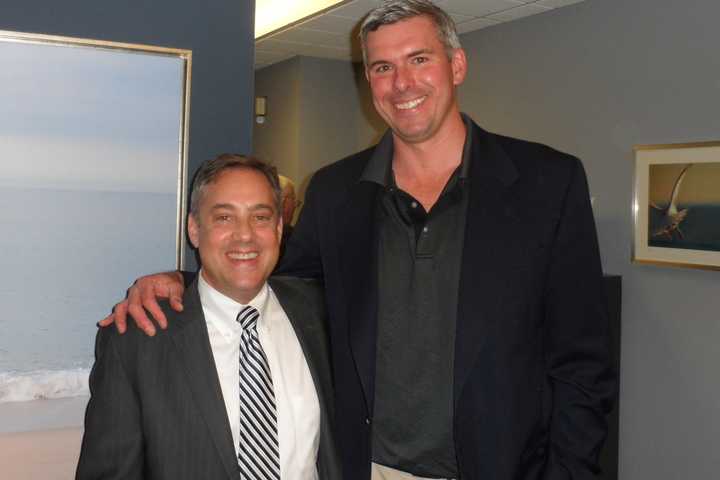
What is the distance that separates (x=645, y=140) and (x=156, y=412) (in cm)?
346

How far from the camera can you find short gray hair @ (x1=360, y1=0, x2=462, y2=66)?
5.35 feet

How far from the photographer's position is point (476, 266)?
4.98ft

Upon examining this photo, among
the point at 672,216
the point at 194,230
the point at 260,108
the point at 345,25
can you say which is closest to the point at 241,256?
the point at 194,230

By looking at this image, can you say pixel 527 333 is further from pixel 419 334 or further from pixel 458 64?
pixel 458 64

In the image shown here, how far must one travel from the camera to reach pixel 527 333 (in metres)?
1.49

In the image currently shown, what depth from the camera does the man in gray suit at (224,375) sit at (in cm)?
151

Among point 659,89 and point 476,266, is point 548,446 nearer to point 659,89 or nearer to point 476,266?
point 476,266

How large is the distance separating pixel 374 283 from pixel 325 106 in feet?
18.6

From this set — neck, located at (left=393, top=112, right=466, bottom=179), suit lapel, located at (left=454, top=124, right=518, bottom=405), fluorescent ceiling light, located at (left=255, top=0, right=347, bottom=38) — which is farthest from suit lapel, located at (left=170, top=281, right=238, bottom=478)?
fluorescent ceiling light, located at (left=255, top=0, right=347, bottom=38)

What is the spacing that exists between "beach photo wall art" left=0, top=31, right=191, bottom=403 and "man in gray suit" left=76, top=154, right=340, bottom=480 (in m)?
0.44

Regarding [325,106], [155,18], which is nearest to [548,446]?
[155,18]

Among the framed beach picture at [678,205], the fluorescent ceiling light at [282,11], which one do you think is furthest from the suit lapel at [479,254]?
the fluorescent ceiling light at [282,11]

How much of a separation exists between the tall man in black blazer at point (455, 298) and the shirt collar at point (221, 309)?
0.09 m

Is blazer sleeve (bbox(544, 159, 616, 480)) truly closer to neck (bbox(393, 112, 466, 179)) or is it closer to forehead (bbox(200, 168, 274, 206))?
neck (bbox(393, 112, 466, 179))
